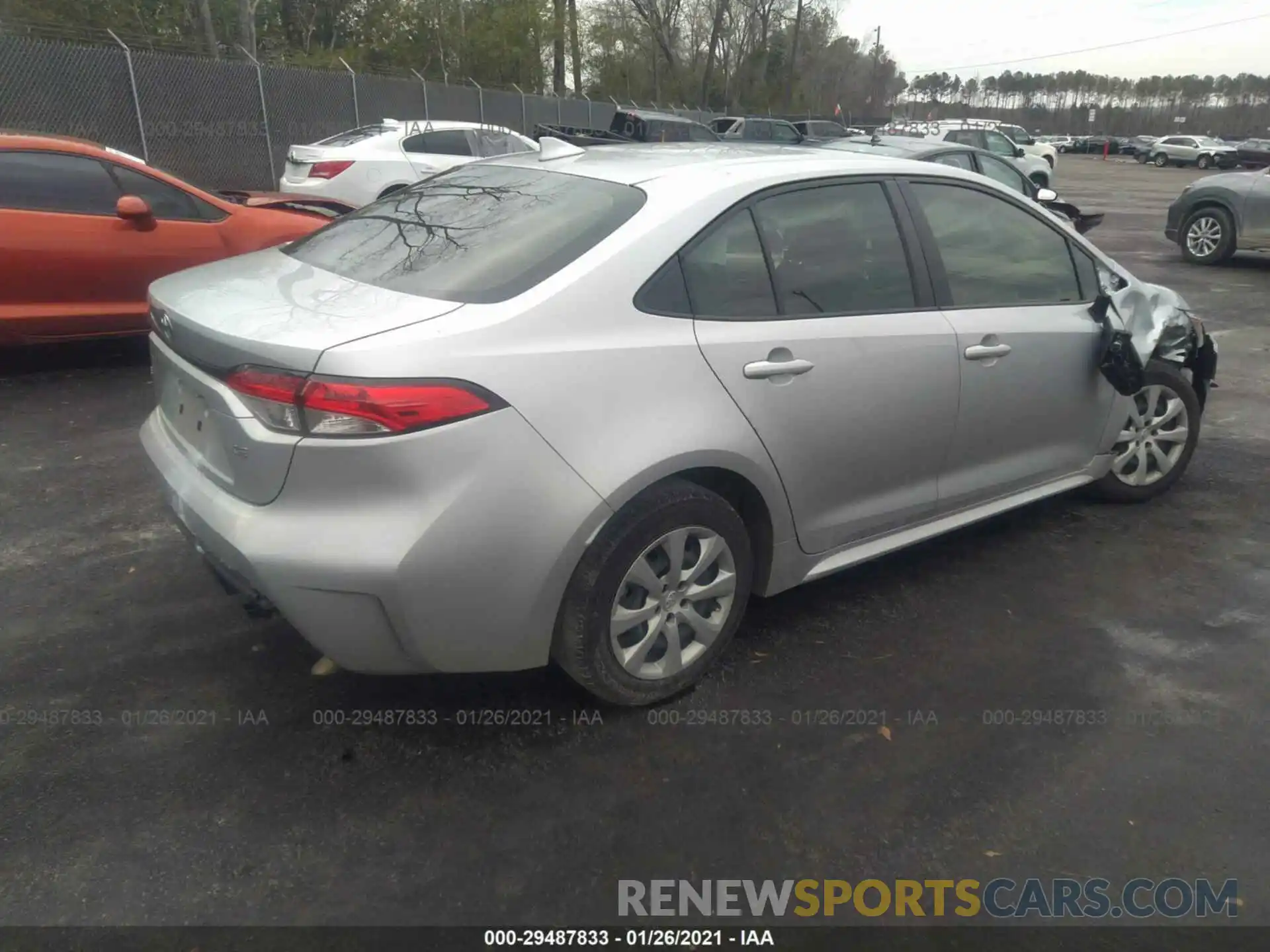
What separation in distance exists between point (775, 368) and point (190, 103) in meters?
15.0

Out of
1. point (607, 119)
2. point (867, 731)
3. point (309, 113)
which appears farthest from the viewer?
point (607, 119)

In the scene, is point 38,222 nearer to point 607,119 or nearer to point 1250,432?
point 1250,432

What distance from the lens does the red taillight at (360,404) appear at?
2.31 m

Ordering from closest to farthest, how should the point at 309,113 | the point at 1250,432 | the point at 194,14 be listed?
the point at 1250,432 < the point at 309,113 < the point at 194,14

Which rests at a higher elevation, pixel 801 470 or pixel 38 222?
pixel 38 222

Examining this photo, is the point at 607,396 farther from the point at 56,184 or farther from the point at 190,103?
the point at 190,103

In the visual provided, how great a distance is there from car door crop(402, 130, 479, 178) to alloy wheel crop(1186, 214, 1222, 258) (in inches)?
377

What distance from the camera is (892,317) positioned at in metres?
3.32

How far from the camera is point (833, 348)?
3104mm

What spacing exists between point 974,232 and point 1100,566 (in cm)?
152

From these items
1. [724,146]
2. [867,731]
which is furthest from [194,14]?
[867,731]

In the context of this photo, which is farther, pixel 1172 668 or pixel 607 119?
pixel 607 119

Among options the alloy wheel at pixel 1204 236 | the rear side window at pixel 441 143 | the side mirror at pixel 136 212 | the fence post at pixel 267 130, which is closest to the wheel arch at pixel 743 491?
the side mirror at pixel 136 212

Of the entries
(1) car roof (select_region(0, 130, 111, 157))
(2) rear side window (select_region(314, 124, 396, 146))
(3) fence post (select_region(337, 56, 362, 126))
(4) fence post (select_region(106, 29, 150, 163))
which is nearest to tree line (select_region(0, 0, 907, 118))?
(4) fence post (select_region(106, 29, 150, 163))
